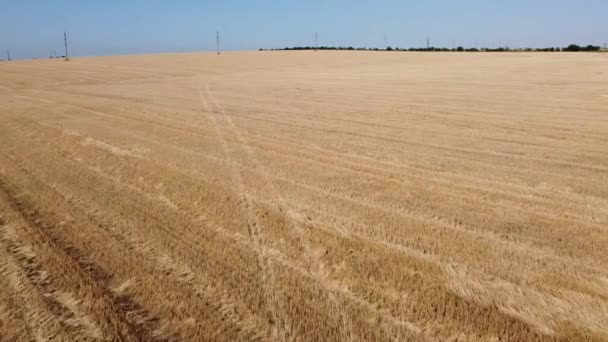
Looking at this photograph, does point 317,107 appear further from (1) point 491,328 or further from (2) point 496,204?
(1) point 491,328

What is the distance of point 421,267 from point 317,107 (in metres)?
7.70

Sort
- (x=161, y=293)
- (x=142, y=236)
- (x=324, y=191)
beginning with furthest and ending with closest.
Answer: (x=324, y=191), (x=142, y=236), (x=161, y=293)

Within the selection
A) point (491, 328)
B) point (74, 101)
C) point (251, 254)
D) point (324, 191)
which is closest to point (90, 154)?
point (324, 191)

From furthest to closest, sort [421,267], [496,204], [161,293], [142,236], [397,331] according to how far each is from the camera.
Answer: [496,204] → [142,236] → [421,267] → [161,293] → [397,331]

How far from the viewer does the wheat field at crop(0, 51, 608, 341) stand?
2164 millimetres

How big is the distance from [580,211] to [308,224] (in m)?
2.20

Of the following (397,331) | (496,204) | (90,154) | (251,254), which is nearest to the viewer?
(397,331)

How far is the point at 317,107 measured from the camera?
10.0 meters

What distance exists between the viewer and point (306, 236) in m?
3.09

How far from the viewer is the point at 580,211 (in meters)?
3.43

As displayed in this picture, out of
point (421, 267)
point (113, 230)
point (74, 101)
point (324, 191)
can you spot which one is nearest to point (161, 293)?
point (113, 230)

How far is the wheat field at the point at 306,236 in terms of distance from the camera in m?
2.16

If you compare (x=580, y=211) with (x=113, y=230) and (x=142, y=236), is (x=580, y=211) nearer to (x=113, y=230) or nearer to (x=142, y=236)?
(x=142, y=236)

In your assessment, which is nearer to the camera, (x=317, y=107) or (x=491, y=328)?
(x=491, y=328)
